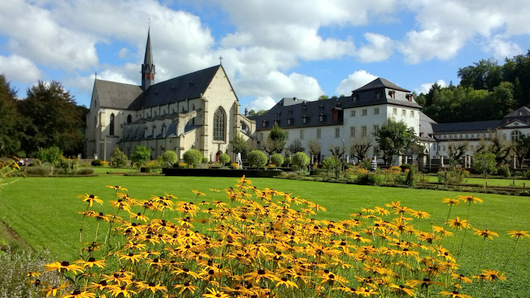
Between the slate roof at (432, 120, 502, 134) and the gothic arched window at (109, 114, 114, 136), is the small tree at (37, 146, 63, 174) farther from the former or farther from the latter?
the slate roof at (432, 120, 502, 134)

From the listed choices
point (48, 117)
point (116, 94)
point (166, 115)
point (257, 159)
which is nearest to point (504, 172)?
point (257, 159)

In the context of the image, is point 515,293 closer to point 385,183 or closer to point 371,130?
point 385,183

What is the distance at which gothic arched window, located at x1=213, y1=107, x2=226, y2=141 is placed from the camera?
2488 inches

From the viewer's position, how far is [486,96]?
83.4 metres

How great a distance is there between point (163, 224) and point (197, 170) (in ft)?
102

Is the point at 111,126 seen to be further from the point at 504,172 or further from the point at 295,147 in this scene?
the point at 504,172

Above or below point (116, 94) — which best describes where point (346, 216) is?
below

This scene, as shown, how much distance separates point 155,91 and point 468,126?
60172 mm

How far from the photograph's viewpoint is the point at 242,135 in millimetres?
64625

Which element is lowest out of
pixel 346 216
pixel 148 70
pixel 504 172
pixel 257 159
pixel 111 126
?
pixel 346 216

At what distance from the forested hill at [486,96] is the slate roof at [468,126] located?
333 inches

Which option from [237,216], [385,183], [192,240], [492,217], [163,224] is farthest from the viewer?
[385,183]

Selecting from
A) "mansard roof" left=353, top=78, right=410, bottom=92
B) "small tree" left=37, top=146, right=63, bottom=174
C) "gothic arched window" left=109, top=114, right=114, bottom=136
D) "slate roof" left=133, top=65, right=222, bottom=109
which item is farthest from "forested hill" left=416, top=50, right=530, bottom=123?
"small tree" left=37, top=146, right=63, bottom=174

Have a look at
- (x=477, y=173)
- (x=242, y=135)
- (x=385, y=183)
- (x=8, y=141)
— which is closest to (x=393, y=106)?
(x=477, y=173)
